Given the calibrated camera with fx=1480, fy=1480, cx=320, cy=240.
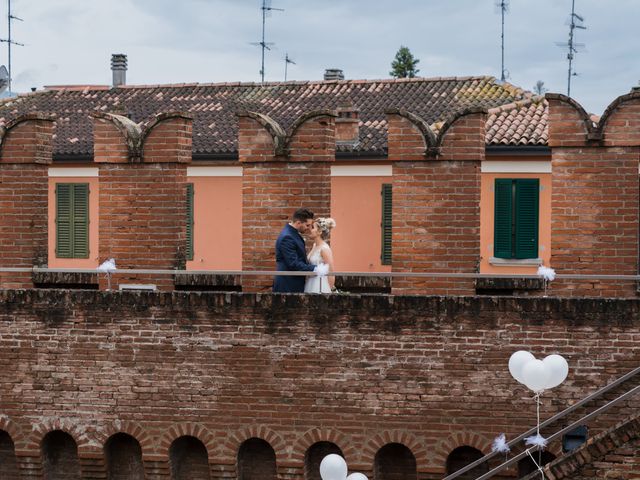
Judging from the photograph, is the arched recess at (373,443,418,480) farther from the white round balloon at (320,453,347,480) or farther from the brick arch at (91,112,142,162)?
the brick arch at (91,112,142,162)

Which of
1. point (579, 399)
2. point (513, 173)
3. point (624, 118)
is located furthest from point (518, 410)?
point (513, 173)

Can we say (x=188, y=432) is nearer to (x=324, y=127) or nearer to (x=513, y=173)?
(x=324, y=127)

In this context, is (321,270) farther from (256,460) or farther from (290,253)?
(256,460)

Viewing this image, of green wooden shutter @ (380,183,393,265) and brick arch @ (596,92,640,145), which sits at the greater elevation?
brick arch @ (596,92,640,145)

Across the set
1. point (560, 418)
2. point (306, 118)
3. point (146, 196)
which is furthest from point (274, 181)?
point (560, 418)

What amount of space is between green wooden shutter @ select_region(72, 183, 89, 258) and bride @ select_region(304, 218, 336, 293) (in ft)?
57.9

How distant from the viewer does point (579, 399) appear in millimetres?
13391

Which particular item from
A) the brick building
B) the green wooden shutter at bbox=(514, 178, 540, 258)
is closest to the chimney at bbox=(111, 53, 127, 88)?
the green wooden shutter at bbox=(514, 178, 540, 258)

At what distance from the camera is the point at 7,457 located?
588 inches

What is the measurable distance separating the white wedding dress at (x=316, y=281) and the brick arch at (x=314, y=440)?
1.33 meters

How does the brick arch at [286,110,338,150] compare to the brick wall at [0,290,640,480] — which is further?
the brick arch at [286,110,338,150]

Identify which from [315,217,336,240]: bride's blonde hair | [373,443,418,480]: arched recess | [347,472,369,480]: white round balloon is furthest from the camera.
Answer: [315,217,336,240]: bride's blonde hair

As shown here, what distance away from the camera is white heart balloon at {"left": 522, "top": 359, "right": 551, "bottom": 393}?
40.3ft

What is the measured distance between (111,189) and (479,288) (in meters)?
3.95
